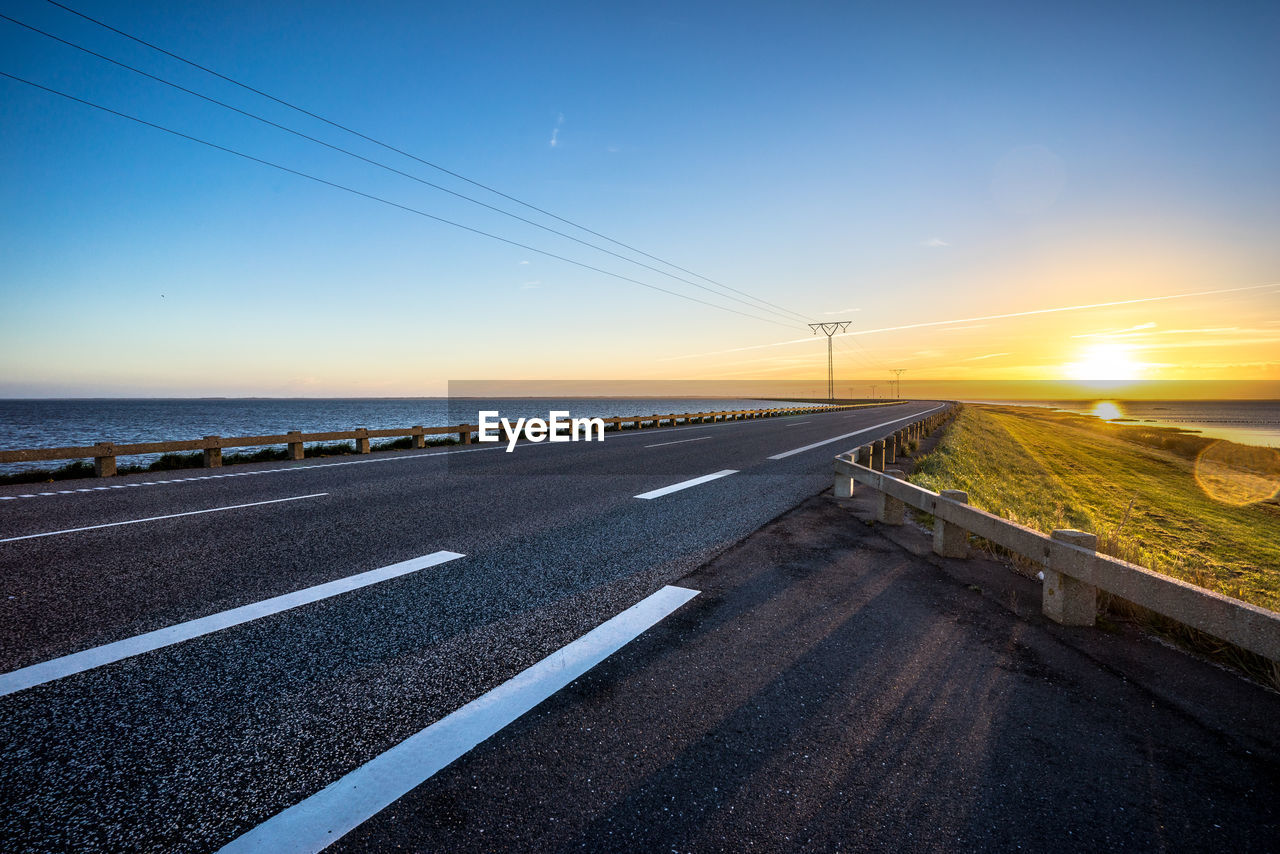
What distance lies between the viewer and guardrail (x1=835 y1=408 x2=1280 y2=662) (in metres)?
3.02

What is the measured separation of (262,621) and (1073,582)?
557 cm

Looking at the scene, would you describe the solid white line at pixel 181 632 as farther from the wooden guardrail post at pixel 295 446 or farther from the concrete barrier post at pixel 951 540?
the wooden guardrail post at pixel 295 446

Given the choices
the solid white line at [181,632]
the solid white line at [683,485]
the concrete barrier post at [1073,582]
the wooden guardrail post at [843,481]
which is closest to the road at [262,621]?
the solid white line at [181,632]

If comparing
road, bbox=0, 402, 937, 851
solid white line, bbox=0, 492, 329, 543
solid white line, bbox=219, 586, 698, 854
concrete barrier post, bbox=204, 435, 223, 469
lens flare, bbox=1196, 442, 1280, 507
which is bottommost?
lens flare, bbox=1196, 442, 1280, 507

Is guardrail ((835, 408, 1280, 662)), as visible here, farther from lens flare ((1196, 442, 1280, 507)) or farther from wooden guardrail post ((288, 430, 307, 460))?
lens flare ((1196, 442, 1280, 507))

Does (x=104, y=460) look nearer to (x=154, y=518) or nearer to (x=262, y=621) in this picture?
(x=154, y=518)

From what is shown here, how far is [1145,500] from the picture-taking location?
17547 millimetres

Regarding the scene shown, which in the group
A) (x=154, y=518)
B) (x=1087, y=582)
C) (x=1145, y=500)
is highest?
(x=1087, y=582)

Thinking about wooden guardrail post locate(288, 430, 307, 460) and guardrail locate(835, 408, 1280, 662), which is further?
wooden guardrail post locate(288, 430, 307, 460)

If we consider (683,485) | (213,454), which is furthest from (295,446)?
(683,485)

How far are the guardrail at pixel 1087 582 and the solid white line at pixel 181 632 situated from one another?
4.82 metres

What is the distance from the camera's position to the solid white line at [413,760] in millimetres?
1983

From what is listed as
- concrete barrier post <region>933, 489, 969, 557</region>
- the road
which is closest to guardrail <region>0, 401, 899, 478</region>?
the road

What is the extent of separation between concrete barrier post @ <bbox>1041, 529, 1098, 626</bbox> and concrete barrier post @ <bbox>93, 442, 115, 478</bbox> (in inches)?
570
